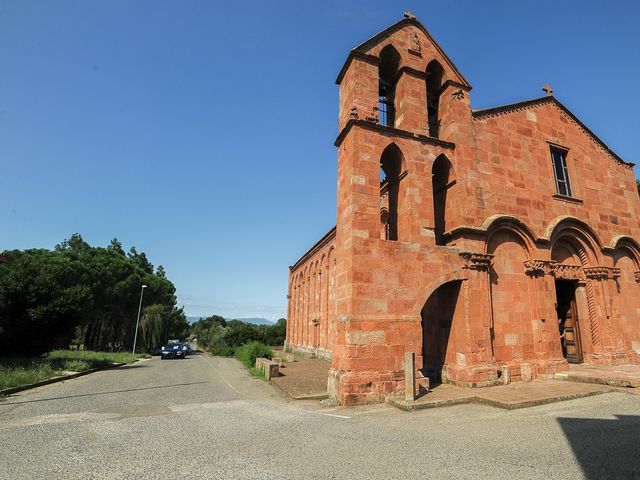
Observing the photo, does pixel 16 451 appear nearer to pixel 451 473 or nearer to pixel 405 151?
pixel 451 473

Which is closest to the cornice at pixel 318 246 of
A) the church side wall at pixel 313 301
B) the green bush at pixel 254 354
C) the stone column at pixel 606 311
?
the church side wall at pixel 313 301

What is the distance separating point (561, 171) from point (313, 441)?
1426 centimetres

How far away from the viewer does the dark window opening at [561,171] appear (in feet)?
45.0

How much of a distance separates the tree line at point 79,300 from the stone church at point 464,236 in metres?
14.2

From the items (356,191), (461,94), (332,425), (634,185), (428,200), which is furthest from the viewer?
(634,185)

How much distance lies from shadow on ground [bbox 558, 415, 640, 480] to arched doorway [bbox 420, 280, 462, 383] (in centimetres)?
442

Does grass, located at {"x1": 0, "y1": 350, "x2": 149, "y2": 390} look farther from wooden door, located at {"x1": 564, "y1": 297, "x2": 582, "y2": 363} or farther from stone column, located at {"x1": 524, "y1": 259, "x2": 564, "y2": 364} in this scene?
A: wooden door, located at {"x1": 564, "y1": 297, "x2": 582, "y2": 363}

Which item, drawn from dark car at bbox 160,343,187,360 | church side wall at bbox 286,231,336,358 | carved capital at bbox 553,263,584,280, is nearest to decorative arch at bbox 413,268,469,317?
carved capital at bbox 553,263,584,280

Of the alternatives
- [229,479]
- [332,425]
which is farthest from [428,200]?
[229,479]

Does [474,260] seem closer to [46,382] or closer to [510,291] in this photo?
[510,291]

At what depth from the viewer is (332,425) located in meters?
6.59

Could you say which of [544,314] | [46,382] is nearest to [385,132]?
[544,314]

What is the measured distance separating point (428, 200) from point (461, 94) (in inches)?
177

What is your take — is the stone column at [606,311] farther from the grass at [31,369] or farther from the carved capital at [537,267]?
the grass at [31,369]
